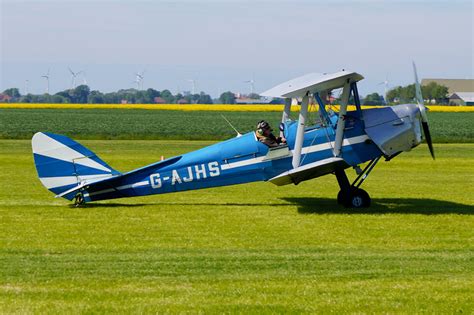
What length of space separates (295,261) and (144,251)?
2.01 m

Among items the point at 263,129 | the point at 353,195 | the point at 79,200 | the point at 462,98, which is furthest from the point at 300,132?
the point at 462,98

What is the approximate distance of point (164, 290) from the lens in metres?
8.19

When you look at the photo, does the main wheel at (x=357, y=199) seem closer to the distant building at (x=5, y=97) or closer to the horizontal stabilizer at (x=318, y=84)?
the horizontal stabilizer at (x=318, y=84)

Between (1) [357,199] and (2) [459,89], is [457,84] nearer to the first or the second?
(2) [459,89]

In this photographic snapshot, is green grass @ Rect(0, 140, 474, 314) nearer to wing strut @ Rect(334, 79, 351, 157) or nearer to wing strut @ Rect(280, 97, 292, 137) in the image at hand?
wing strut @ Rect(334, 79, 351, 157)

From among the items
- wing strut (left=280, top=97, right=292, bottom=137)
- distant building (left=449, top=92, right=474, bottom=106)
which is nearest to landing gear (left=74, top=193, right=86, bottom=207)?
wing strut (left=280, top=97, right=292, bottom=137)

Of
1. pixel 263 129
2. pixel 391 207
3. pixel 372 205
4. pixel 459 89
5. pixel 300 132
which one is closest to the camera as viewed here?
pixel 300 132

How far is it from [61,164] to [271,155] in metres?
3.66

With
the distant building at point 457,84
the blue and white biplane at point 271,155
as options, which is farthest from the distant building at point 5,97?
the blue and white biplane at point 271,155

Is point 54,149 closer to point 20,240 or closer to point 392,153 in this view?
point 20,240

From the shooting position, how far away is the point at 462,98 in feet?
433

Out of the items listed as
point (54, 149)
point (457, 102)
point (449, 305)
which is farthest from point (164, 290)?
point (457, 102)

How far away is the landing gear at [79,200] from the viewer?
14414mm

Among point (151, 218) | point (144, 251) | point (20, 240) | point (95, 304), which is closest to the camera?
point (95, 304)
